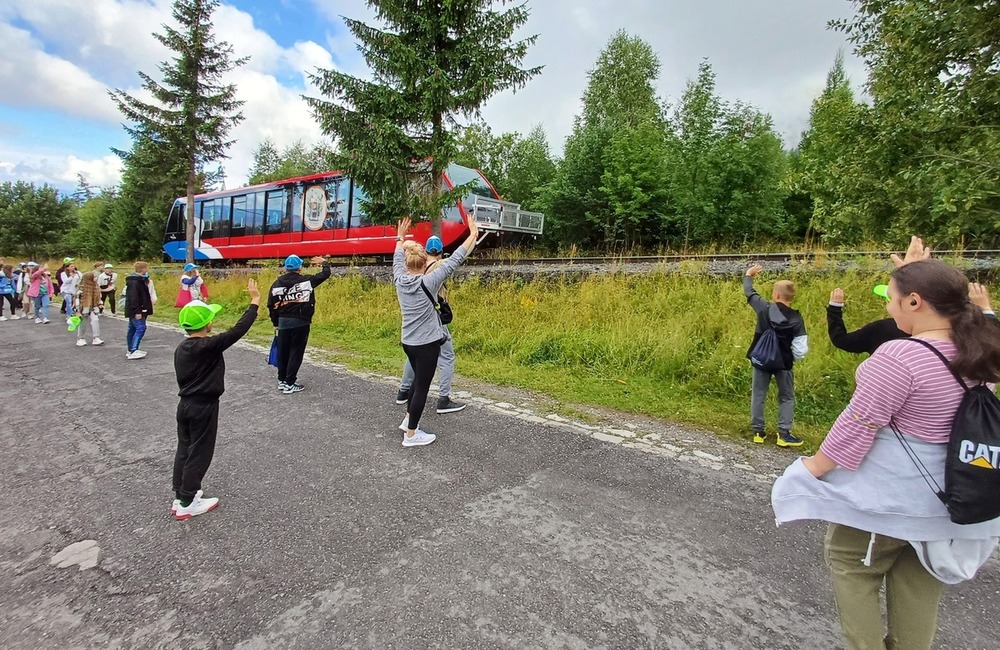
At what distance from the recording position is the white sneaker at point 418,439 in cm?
446

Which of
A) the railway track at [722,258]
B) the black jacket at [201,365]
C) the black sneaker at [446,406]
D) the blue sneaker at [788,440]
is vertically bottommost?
the black sneaker at [446,406]

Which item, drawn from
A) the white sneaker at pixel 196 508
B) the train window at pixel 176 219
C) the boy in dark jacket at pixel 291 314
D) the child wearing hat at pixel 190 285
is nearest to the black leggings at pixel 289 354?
the boy in dark jacket at pixel 291 314

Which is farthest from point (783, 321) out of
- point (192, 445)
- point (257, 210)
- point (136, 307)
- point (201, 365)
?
point (257, 210)

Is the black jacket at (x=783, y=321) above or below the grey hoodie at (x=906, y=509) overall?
above

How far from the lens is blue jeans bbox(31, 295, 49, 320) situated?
13633 millimetres

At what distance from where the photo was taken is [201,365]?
3330 mm

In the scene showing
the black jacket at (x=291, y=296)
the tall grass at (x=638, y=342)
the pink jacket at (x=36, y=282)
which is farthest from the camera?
the pink jacket at (x=36, y=282)

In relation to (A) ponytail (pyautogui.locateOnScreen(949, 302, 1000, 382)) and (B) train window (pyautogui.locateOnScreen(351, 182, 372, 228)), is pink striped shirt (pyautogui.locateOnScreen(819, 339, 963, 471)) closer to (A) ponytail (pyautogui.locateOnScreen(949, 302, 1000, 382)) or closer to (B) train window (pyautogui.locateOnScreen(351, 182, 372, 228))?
(A) ponytail (pyautogui.locateOnScreen(949, 302, 1000, 382))

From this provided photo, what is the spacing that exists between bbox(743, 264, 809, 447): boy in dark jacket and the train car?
307 inches

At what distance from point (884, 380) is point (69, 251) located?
210ft

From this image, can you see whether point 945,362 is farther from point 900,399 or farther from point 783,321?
point 783,321

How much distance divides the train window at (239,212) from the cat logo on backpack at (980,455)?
21.6 meters

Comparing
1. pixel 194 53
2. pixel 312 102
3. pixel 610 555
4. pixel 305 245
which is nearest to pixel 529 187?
pixel 305 245

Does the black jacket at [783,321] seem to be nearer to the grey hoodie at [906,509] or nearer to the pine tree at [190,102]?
the grey hoodie at [906,509]
